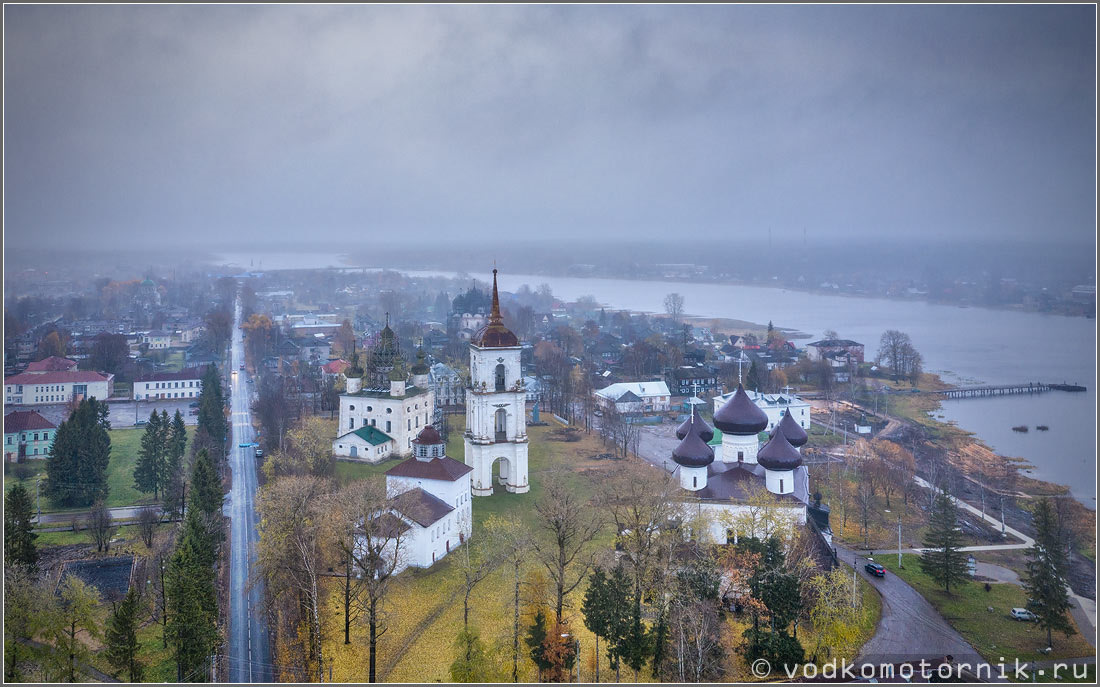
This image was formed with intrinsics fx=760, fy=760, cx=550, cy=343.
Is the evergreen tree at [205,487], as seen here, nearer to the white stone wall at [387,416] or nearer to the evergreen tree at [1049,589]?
the white stone wall at [387,416]

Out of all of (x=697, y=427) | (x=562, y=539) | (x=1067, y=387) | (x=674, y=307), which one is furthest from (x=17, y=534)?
(x=674, y=307)

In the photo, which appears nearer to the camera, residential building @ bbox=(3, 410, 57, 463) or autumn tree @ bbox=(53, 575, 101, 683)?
autumn tree @ bbox=(53, 575, 101, 683)

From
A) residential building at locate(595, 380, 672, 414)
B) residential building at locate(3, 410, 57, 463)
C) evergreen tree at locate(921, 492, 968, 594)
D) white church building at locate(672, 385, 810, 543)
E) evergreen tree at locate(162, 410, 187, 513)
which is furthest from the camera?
residential building at locate(595, 380, 672, 414)

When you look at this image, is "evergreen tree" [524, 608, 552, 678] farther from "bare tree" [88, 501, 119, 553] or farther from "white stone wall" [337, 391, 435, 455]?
"white stone wall" [337, 391, 435, 455]

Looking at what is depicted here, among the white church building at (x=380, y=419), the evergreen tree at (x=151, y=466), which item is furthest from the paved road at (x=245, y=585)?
the white church building at (x=380, y=419)

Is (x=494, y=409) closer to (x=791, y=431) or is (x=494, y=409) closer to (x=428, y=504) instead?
(x=428, y=504)

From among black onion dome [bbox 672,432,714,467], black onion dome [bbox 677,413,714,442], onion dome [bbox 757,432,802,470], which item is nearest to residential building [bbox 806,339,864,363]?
black onion dome [bbox 677,413,714,442]

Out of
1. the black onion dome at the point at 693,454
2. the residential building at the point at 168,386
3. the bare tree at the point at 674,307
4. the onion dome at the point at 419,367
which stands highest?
the bare tree at the point at 674,307

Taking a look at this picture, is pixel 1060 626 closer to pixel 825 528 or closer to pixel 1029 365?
pixel 825 528
